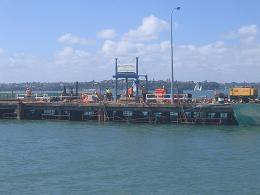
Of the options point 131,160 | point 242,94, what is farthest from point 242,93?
point 131,160

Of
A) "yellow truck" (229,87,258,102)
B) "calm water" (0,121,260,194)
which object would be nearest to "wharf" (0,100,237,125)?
"yellow truck" (229,87,258,102)

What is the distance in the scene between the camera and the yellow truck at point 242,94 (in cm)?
6100

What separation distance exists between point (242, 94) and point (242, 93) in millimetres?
108

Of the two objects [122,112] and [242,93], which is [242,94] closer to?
[242,93]

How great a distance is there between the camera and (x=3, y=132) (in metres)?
55.4

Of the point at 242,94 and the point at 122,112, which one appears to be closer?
the point at 242,94

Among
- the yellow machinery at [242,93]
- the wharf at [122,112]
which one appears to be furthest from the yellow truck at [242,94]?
the wharf at [122,112]

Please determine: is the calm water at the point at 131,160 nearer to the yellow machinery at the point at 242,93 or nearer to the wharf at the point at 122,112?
the wharf at the point at 122,112

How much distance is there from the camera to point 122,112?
6600 cm

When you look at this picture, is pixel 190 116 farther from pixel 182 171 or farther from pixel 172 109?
pixel 182 171

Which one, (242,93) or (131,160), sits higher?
(242,93)

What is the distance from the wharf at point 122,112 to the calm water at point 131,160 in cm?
329

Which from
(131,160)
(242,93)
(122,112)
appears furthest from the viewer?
(122,112)

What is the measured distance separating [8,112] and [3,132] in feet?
57.2
